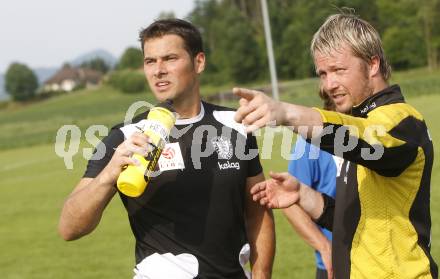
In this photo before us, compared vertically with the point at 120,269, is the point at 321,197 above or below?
above

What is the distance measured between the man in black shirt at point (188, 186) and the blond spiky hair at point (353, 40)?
1074 millimetres

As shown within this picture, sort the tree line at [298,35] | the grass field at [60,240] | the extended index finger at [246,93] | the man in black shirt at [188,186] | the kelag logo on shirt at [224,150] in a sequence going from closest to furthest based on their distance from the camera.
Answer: the extended index finger at [246,93], the man in black shirt at [188,186], the kelag logo on shirt at [224,150], the grass field at [60,240], the tree line at [298,35]

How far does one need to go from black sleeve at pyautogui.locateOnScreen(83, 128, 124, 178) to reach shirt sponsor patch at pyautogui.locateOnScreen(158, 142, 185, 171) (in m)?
0.28

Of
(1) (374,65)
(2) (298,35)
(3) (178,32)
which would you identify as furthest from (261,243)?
(2) (298,35)

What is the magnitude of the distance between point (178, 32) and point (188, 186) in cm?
100

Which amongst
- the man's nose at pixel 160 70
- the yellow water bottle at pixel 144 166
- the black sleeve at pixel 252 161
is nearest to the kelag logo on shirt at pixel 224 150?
Answer: the black sleeve at pixel 252 161

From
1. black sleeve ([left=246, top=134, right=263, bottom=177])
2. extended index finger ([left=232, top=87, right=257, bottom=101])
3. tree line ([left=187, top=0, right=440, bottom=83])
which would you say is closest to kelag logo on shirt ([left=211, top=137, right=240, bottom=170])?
black sleeve ([left=246, top=134, right=263, bottom=177])

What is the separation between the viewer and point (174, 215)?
166 inches

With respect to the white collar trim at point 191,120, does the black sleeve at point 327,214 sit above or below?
below

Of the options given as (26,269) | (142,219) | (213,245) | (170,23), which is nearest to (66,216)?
(142,219)

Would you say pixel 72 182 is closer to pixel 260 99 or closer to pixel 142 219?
pixel 142 219

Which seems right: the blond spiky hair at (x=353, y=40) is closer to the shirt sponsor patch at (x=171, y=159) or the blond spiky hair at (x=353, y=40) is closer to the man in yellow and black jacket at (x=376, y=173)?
the man in yellow and black jacket at (x=376, y=173)

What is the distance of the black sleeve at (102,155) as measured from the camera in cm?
409

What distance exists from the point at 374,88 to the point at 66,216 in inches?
72.8
